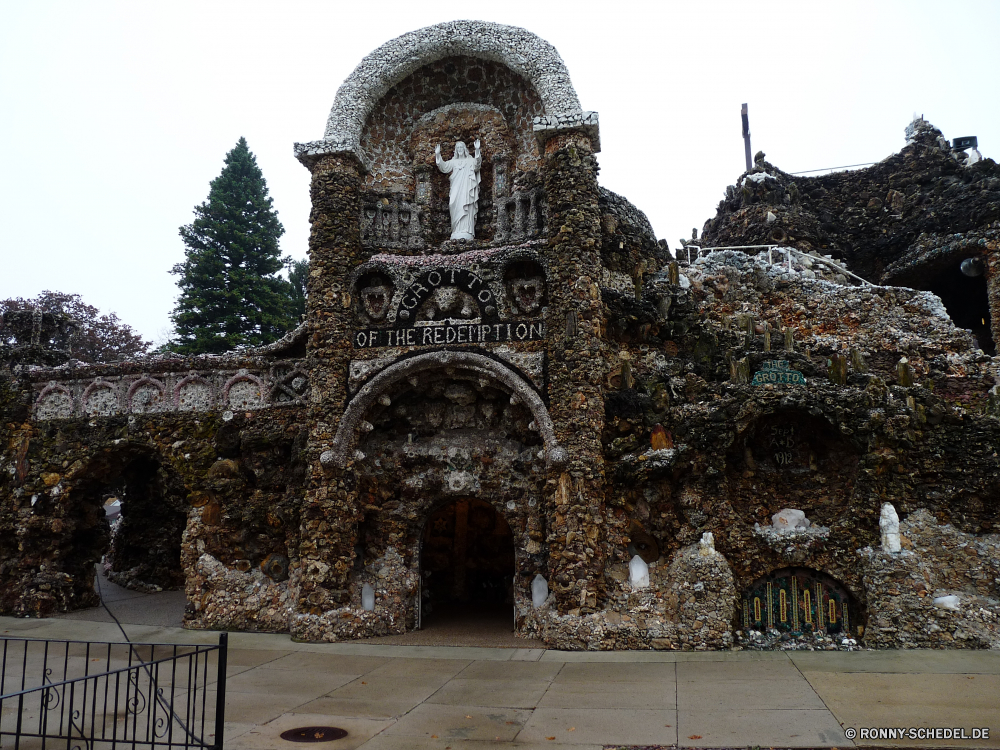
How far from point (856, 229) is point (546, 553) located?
13.9 m

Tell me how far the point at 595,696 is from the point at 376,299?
7631 mm

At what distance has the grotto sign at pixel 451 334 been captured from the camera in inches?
475

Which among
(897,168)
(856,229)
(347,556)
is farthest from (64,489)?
(897,168)

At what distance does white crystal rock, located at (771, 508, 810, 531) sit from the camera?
10953mm

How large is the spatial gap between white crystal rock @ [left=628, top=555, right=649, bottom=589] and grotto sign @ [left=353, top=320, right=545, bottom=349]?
3922 mm

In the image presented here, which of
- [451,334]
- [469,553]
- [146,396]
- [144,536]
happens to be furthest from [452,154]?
[144,536]

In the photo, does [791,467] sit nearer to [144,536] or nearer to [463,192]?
[463,192]

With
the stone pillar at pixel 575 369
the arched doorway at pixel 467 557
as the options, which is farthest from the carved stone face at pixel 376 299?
the arched doorway at pixel 467 557

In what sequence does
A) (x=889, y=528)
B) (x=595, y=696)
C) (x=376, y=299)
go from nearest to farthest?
(x=595, y=696), (x=889, y=528), (x=376, y=299)

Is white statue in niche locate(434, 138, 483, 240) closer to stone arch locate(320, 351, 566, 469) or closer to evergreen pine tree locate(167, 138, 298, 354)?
stone arch locate(320, 351, 566, 469)

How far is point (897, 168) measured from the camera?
19.8m

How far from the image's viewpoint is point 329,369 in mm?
12391

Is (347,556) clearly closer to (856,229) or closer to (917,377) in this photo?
(917,377)

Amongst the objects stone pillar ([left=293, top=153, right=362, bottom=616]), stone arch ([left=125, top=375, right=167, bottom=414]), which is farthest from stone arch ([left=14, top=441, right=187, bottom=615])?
stone pillar ([left=293, top=153, right=362, bottom=616])
